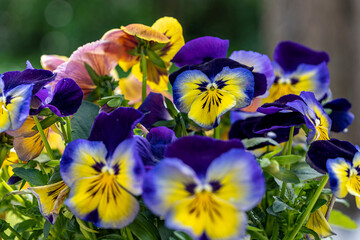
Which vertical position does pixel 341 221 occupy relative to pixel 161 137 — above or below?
below

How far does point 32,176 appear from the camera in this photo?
338mm

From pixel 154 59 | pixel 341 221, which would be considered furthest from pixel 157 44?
pixel 341 221

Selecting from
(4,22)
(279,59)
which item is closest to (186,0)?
(4,22)

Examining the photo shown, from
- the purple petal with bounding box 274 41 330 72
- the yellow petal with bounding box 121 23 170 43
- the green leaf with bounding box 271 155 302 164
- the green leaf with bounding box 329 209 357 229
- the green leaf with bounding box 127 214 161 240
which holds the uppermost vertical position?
the yellow petal with bounding box 121 23 170 43

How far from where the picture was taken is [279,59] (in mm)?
476

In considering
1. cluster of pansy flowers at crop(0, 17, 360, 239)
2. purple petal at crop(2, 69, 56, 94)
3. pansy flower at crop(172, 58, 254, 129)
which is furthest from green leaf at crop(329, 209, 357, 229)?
purple petal at crop(2, 69, 56, 94)

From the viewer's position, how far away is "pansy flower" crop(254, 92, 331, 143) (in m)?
0.31

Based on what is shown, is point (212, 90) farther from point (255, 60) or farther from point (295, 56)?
point (295, 56)

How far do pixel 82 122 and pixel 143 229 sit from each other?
0.30 feet

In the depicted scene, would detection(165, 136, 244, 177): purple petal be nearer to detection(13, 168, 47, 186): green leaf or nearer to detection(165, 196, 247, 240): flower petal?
detection(165, 196, 247, 240): flower petal

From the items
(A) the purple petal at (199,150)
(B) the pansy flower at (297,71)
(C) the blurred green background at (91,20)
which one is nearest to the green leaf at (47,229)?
(A) the purple petal at (199,150)

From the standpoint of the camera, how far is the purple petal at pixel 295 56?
469mm

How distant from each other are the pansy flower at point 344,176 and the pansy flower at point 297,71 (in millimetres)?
152

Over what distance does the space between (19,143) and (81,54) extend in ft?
0.33
